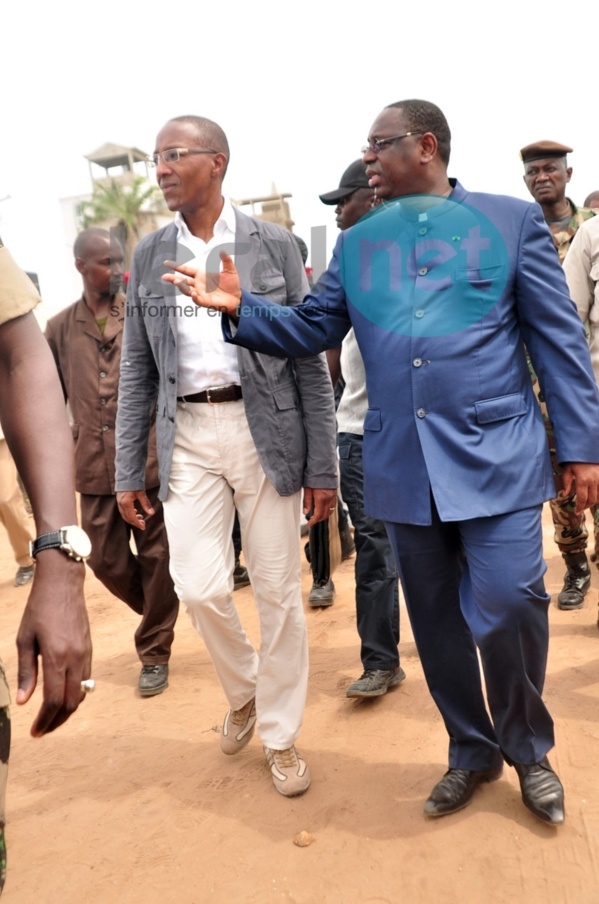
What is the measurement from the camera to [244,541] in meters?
3.42

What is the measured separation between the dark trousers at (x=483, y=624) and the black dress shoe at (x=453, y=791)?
0.04m

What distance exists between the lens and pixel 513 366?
2846 mm

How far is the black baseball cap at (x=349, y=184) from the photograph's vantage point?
14.3 ft

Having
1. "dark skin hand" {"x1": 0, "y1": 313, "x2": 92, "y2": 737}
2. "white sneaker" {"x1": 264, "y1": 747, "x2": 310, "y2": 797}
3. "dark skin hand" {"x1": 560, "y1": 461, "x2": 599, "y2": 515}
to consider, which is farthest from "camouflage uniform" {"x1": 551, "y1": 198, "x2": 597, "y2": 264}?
"dark skin hand" {"x1": 0, "y1": 313, "x2": 92, "y2": 737}

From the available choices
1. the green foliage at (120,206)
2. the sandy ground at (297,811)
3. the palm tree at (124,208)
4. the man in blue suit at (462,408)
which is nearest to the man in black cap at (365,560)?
the sandy ground at (297,811)

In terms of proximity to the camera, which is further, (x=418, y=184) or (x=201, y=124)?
(x=201, y=124)

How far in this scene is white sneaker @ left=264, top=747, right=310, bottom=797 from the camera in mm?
3311

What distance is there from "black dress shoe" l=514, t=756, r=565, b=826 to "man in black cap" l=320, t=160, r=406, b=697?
115cm

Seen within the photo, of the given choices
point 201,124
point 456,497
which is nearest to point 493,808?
point 456,497

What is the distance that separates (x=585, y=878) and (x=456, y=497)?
1.20 meters

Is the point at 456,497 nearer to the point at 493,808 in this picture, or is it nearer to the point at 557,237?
the point at 493,808

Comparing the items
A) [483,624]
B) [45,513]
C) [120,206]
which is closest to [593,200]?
[120,206]

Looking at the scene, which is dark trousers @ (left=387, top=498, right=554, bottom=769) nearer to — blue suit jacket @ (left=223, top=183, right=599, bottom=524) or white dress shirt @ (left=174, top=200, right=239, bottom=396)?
blue suit jacket @ (left=223, top=183, right=599, bottom=524)

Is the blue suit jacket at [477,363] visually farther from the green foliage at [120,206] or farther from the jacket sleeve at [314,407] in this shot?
the green foliage at [120,206]
